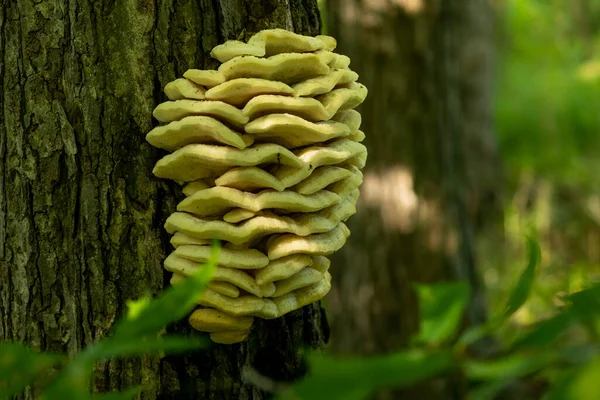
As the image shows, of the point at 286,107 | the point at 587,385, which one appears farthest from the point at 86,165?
the point at 587,385

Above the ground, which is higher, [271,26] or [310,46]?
[271,26]

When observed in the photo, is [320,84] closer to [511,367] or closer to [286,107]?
[286,107]

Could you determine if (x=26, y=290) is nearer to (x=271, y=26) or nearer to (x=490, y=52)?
(x=271, y=26)

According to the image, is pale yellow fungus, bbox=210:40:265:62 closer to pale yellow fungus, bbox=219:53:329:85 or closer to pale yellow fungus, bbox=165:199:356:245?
pale yellow fungus, bbox=219:53:329:85

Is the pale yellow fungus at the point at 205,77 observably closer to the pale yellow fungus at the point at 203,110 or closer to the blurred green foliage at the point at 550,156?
the pale yellow fungus at the point at 203,110

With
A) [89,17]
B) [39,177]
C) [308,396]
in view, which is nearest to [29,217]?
[39,177]

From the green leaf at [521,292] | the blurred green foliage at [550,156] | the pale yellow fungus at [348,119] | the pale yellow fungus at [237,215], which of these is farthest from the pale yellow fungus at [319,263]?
the blurred green foliage at [550,156]

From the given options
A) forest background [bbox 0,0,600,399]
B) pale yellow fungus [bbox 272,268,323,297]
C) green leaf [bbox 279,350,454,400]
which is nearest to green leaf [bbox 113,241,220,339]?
green leaf [bbox 279,350,454,400]
